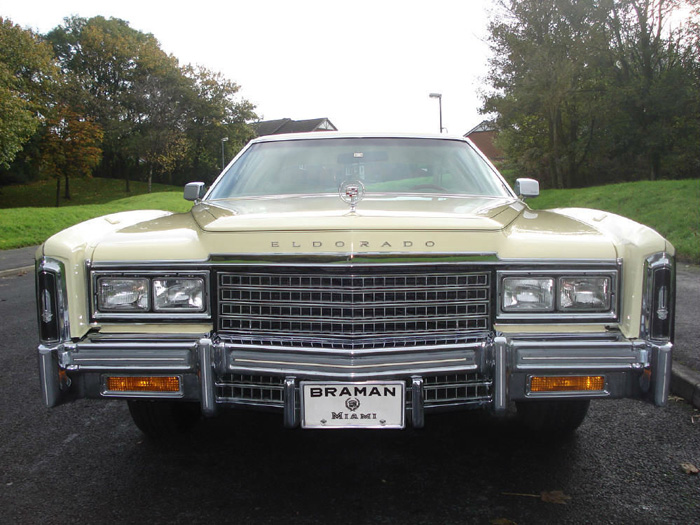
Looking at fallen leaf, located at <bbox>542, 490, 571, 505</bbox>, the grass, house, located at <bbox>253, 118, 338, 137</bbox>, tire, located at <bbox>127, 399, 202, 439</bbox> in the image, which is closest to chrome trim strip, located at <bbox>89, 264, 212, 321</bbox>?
tire, located at <bbox>127, 399, 202, 439</bbox>

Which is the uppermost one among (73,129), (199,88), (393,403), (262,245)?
(199,88)

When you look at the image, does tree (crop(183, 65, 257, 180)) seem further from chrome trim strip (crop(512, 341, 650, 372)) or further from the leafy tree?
chrome trim strip (crop(512, 341, 650, 372))

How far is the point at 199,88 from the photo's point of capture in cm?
4969

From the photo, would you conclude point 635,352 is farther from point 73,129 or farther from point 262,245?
point 73,129

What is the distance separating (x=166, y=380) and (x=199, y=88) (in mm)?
50788

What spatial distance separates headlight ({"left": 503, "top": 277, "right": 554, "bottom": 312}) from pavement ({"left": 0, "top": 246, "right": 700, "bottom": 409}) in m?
1.90

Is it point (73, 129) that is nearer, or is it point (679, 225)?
point (679, 225)

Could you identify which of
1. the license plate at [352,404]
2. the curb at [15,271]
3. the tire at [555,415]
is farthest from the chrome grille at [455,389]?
the curb at [15,271]

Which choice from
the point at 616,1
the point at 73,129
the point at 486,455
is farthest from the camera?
the point at 73,129

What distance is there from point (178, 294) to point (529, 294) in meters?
1.43

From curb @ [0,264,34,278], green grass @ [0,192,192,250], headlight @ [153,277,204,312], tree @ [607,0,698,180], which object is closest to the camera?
headlight @ [153,277,204,312]

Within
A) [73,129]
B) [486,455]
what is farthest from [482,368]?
[73,129]

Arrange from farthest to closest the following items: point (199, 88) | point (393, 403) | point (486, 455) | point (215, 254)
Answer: point (199, 88), point (486, 455), point (215, 254), point (393, 403)

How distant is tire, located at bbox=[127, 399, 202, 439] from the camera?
3.06m
